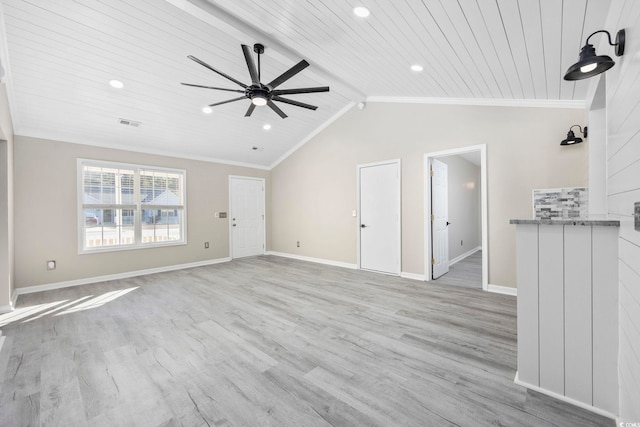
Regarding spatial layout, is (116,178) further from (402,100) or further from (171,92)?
(402,100)

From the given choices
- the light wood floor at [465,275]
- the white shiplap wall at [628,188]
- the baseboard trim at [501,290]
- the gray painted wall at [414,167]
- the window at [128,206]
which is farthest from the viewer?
the window at [128,206]

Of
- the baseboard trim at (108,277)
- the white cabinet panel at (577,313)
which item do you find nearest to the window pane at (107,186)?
the baseboard trim at (108,277)

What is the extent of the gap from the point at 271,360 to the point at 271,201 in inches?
221

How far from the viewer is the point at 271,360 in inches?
84.0

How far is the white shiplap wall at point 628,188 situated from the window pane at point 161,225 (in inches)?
251

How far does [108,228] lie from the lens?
489cm

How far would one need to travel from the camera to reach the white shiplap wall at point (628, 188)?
1171 millimetres

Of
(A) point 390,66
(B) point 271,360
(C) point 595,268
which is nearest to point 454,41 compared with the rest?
(A) point 390,66

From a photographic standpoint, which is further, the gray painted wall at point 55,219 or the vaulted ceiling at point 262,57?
the gray painted wall at point 55,219

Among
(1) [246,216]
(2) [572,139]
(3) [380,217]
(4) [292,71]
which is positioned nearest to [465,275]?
(3) [380,217]

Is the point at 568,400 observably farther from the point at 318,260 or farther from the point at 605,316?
the point at 318,260

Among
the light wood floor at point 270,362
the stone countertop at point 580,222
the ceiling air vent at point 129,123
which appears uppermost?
the ceiling air vent at point 129,123

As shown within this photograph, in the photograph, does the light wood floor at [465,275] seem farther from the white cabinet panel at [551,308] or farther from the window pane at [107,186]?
the window pane at [107,186]

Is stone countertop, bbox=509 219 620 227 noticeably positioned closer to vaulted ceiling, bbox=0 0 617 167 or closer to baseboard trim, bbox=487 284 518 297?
vaulted ceiling, bbox=0 0 617 167
